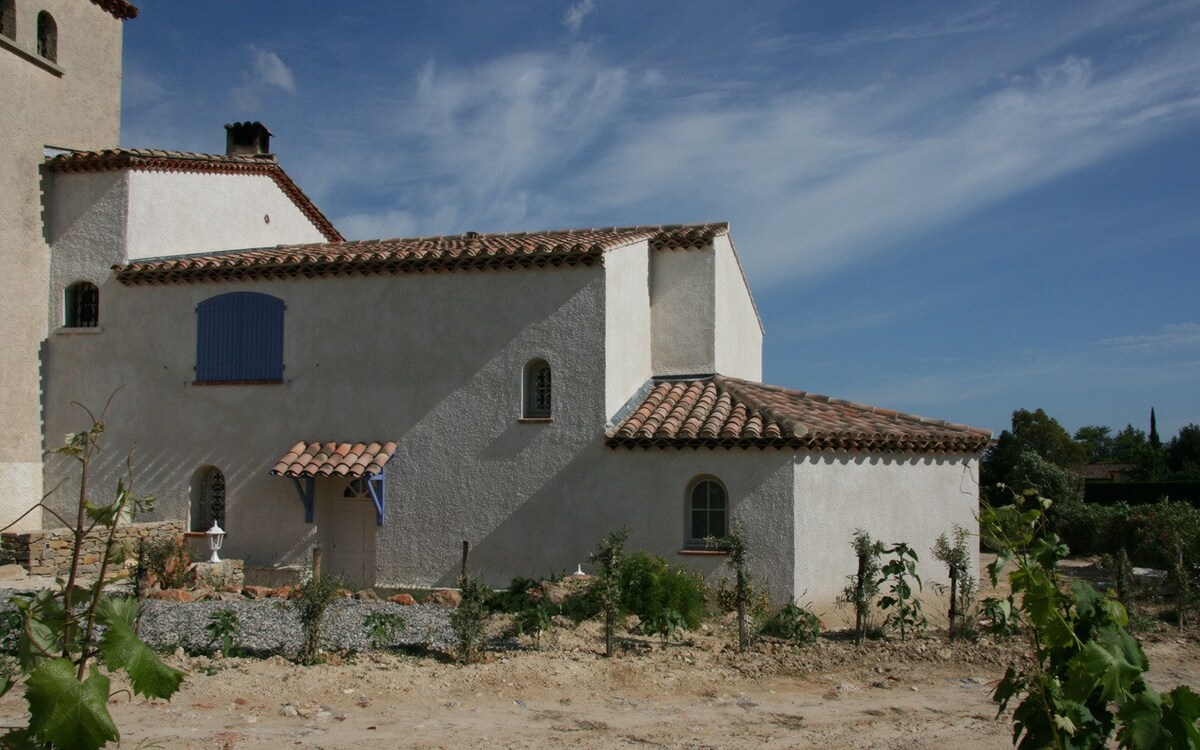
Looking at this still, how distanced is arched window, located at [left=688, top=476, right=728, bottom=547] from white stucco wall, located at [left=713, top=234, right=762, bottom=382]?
3.74 m

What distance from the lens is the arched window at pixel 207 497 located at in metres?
18.3

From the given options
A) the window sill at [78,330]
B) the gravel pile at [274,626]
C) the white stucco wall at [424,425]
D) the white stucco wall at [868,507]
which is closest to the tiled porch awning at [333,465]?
the white stucco wall at [424,425]

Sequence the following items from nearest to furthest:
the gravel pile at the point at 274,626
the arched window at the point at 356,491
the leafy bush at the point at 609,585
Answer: the gravel pile at the point at 274,626
the leafy bush at the point at 609,585
the arched window at the point at 356,491

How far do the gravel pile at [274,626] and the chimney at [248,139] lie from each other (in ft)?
39.3

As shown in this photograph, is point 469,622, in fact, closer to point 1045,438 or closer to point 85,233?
point 85,233

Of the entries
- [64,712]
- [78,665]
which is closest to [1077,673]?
[64,712]

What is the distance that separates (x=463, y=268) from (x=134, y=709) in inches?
381

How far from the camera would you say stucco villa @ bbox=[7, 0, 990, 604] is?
15828 mm

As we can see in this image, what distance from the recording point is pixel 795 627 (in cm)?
1275

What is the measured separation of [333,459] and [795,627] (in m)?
8.56

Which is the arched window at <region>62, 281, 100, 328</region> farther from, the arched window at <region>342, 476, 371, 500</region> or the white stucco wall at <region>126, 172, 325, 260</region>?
the arched window at <region>342, 476, 371, 500</region>

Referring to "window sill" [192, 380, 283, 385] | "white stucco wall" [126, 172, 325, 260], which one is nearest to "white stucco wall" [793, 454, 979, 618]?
"window sill" [192, 380, 283, 385]

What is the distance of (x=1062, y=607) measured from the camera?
609cm

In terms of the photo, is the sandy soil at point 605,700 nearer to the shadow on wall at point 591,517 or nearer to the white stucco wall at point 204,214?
the shadow on wall at point 591,517
